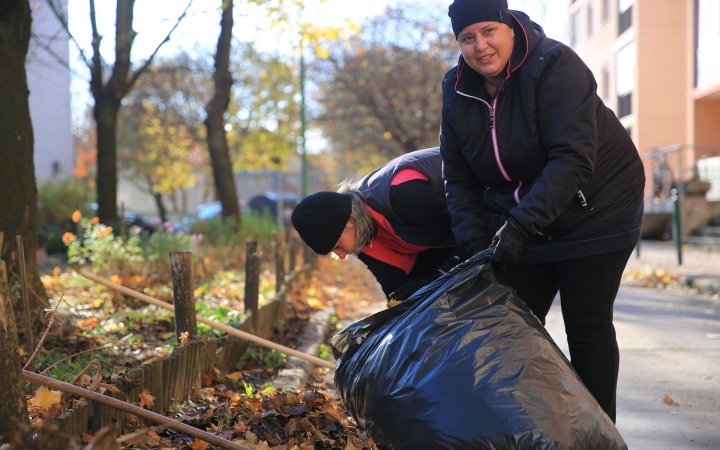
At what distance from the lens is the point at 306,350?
496cm

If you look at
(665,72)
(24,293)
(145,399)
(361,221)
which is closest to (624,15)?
(665,72)

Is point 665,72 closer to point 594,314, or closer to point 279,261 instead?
point 279,261

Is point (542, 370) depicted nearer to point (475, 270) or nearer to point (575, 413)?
point (575, 413)

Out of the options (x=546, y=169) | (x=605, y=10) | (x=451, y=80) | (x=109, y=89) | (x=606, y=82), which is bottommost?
(x=546, y=169)

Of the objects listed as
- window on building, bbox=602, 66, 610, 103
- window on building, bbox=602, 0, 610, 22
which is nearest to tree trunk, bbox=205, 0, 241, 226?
window on building, bbox=602, 66, 610, 103

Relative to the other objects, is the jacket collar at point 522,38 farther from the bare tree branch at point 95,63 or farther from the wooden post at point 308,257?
the bare tree branch at point 95,63

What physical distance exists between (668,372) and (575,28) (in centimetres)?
2750

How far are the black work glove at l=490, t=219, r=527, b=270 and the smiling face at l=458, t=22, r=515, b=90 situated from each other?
1.84 ft

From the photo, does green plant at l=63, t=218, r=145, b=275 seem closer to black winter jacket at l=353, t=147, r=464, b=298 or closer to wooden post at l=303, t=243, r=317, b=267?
wooden post at l=303, t=243, r=317, b=267

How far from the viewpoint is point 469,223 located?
2.83 metres

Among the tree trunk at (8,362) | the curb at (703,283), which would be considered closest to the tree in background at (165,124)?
the curb at (703,283)

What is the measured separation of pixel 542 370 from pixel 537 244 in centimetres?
59

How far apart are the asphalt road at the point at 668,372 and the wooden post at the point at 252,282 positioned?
7.24ft

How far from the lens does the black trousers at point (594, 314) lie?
107 inches
